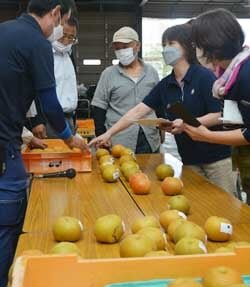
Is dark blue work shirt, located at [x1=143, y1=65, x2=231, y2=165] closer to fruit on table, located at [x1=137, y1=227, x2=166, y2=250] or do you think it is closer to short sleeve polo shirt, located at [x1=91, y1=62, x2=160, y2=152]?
short sleeve polo shirt, located at [x1=91, y1=62, x2=160, y2=152]

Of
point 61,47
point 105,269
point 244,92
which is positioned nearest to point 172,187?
point 244,92

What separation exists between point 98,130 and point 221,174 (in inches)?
55.6

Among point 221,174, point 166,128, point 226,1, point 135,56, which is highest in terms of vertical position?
point 226,1

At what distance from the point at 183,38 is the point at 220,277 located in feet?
6.73

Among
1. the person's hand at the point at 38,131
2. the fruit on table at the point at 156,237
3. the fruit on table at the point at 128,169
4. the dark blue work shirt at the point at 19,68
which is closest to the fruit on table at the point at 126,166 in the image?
the fruit on table at the point at 128,169

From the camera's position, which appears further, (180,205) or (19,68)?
(19,68)

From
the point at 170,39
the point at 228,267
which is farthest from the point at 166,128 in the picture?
the point at 228,267

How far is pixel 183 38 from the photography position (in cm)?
273

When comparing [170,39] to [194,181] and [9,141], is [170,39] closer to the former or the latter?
[194,181]

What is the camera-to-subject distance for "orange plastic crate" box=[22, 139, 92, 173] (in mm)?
2645

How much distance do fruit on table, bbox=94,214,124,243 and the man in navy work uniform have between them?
76 centimetres

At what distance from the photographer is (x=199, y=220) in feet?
5.90

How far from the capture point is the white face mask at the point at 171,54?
275cm

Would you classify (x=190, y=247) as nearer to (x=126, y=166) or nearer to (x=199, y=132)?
(x=199, y=132)
